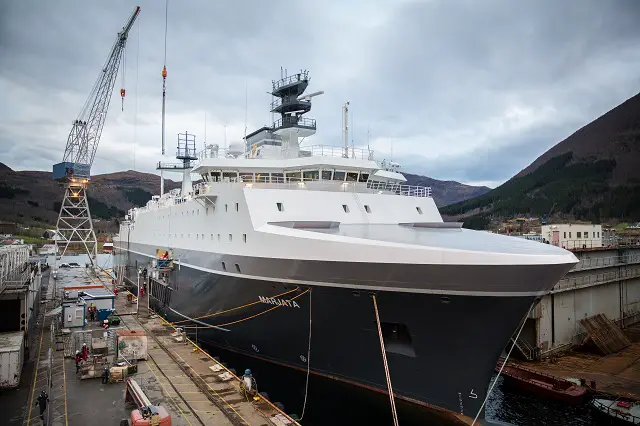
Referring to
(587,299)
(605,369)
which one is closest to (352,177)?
(605,369)

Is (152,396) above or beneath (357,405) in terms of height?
above

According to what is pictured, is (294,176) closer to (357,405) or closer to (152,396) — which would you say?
(357,405)

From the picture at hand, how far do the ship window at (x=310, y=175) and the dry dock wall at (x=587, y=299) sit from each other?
13.4 meters

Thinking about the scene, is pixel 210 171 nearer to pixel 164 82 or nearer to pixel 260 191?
pixel 260 191

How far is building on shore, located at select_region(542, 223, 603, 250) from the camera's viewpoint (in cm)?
3155

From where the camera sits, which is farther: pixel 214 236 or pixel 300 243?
pixel 214 236

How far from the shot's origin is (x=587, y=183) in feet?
347

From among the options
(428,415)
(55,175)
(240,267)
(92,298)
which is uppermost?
(55,175)

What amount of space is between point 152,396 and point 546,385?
14717 millimetres

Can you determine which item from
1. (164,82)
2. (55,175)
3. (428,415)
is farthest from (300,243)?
(55,175)

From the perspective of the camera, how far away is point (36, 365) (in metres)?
13.0

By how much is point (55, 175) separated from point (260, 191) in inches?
1821

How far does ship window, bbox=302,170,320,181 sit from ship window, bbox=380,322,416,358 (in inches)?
272

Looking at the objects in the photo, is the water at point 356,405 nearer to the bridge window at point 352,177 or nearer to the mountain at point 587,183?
the bridge window at point 352,177
